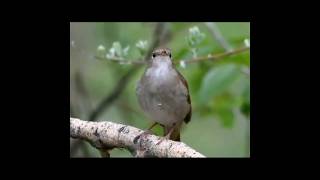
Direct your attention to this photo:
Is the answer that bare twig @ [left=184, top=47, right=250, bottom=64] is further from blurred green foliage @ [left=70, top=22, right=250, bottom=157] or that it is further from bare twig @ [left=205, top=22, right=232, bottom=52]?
bare twig @ [left=205, top=22, right=232, bottom=52]

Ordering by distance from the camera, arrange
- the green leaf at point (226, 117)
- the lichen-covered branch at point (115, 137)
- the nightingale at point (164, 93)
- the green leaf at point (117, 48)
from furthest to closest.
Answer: the green leaf at point (226, 117)
the green leaf at point (117, 48)
the nightingale at point (164, 93)
the lichen-covered branch at point (115, 137)

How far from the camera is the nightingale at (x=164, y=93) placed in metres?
6.30

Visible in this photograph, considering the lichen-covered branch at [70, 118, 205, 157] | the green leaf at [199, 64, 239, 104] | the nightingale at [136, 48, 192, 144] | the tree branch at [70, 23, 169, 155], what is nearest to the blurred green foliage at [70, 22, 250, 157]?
the green leaf at [199, 64, 239, 104]

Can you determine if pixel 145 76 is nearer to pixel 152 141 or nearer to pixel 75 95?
pixel 152 141

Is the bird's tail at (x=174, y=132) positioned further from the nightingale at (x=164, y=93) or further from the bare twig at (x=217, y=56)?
the bare twig at (x=217, y=56)

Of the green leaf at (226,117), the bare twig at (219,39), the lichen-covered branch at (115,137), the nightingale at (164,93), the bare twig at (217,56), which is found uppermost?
the bare twig at (219,39)

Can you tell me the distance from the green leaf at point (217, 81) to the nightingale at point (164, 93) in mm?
342

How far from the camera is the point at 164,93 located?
6.35 m

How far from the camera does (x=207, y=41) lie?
7.60 m

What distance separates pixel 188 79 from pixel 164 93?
5.17 ft

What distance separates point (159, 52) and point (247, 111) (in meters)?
1.45

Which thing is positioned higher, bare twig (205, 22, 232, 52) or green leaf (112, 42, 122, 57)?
bare twig (205, 22, 232, 52)

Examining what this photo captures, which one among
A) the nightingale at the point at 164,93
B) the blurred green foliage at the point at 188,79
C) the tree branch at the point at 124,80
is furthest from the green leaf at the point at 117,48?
the tree branch at the point at 124,80

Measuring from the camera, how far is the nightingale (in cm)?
630
